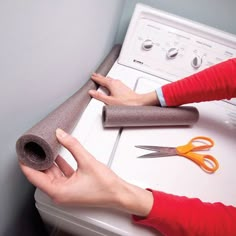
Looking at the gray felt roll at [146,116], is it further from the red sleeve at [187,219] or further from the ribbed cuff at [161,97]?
the red sleeve at [187,219]

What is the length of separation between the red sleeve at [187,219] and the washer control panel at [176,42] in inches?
20.1

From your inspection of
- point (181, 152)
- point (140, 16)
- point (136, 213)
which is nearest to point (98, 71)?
point (140, 16)

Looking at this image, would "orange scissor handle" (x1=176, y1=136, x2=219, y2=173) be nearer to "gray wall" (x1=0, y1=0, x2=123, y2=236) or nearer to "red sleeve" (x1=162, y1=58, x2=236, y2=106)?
"red sleeve" (x1=162, y1=58, x2=236, y2=106)

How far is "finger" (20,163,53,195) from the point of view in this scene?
46 cm

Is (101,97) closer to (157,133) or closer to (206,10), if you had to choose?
(157,133)

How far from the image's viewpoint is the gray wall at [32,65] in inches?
16.0

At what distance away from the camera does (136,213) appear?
1.61 ft

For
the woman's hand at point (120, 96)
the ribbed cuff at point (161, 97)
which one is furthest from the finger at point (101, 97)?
the ribbed cuff at point (161, 97)

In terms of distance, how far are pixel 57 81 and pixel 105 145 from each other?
0.18 meters

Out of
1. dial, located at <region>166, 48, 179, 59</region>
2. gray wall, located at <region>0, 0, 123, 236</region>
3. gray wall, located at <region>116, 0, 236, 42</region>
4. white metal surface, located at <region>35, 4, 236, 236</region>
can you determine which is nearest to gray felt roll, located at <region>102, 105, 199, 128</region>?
white metal surface, located at <region>35, 4, 236, 236</region>

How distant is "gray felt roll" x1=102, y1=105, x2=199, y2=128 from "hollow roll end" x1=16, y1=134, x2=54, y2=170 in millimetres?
199

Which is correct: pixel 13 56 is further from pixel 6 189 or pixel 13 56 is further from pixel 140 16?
pixel 140 16

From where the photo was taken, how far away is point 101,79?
794 millimetres

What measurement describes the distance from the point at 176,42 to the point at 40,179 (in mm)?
635
